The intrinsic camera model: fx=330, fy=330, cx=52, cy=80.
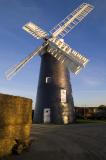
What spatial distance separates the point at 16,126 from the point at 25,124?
1.40m

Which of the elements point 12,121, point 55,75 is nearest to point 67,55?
point 55,75

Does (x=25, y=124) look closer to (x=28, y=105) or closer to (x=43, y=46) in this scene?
(x=28, y=105)

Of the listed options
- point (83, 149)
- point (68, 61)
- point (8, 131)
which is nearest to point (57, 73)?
point (68, 61)

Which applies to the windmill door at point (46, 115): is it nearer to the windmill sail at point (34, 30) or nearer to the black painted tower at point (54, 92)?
the black painted tower at point (54, 92)

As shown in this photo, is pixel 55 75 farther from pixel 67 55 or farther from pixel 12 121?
pixel 12 121

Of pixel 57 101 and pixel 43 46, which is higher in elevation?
pixel 43 46

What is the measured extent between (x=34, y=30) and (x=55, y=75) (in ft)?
21.2

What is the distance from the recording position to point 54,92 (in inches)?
1610

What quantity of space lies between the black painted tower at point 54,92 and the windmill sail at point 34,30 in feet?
8.14

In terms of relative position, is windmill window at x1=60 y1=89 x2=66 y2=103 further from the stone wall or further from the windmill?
the stone wall

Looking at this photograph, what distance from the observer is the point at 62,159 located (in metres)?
14.7

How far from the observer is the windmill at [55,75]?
1583 inches

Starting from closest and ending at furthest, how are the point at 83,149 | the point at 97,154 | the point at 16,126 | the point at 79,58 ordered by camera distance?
1. the point at 16,126
2. the point at 97,154
3. the point at 83,149
4. the point at 79,58

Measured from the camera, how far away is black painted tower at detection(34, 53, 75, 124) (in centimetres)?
4066
